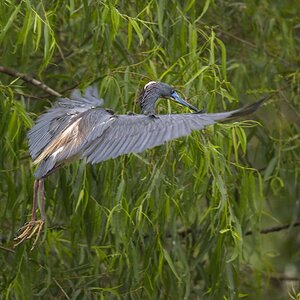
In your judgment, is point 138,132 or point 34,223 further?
point 34,223

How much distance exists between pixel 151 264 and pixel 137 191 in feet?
0.89

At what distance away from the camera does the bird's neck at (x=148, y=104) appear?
3.86 m

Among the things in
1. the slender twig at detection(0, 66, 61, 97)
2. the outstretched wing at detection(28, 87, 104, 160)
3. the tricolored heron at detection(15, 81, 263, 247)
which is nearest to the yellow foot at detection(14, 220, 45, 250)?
the tricolored heron at detection(15, 81, 263, 247)

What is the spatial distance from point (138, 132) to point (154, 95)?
0.42 m

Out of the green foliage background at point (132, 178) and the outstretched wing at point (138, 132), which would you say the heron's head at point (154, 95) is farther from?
the outstretched wing at point (138, 132)

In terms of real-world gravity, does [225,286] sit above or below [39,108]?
below

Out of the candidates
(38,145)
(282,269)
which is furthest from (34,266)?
(282,269)

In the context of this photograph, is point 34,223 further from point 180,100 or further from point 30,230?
point 180,100

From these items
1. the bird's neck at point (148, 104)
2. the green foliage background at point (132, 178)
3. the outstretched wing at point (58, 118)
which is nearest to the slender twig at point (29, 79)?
the green foliage background at point (132, 178)

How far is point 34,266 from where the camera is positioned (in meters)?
4.20

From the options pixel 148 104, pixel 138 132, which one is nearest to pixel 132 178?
pixel 148 104

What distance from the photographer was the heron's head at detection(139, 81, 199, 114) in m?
3.87

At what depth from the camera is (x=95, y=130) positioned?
359cm

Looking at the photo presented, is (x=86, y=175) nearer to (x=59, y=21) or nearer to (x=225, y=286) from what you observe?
(x=225, y=286)
